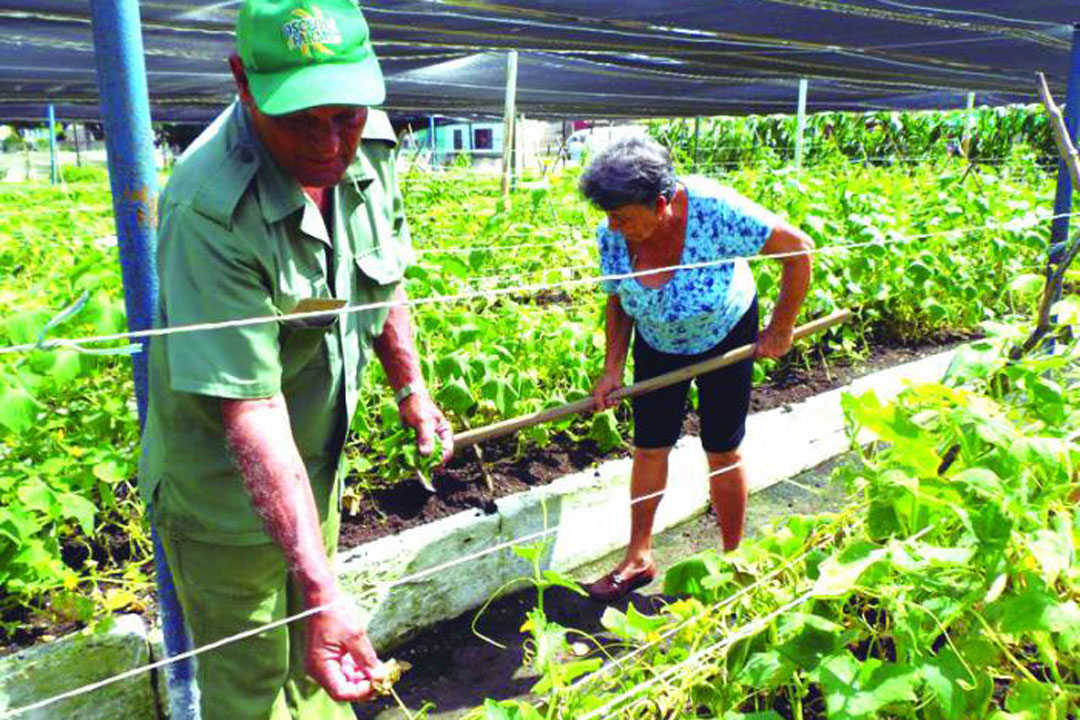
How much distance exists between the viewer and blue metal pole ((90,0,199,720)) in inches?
61.3

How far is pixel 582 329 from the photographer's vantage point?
395cm

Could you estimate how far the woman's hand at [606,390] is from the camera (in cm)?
287

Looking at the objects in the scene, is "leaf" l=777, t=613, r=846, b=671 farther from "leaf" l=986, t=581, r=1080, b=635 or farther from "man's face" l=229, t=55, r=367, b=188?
"man's face" l=229, t=55, r=367, b=188

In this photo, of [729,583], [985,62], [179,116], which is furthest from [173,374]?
[179,116]

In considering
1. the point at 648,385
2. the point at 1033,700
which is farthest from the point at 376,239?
the point at 1033,700

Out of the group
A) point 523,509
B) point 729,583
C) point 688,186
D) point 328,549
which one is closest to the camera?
point 729,583

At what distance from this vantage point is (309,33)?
1397 mm

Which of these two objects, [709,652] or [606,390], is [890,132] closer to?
[606,390]

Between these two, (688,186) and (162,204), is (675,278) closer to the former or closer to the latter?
(688,186)

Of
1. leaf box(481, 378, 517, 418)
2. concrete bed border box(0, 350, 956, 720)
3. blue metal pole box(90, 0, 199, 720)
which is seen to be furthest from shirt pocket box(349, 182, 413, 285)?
leaf box(481, 378, 517, 418)

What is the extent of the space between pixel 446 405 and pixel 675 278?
0.95 metres

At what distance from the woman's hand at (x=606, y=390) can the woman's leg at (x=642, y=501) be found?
0.95 ft

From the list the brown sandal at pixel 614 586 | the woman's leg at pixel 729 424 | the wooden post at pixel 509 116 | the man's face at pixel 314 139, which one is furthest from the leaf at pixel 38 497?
the wooden post at pixel 509 116

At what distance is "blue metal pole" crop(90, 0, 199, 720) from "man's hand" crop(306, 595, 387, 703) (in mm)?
715
